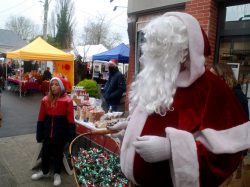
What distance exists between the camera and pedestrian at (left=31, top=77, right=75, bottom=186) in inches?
156

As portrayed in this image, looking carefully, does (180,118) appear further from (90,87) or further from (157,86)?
(90,87)

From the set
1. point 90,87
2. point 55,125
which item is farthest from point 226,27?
point 55,125

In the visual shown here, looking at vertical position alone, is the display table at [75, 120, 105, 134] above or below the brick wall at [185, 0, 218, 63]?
below

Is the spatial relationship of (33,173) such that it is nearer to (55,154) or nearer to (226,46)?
(55,154)

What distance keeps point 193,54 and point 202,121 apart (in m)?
0.35

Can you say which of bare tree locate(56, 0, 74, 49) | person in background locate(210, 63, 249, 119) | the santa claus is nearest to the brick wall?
person in background locate(210, 63, 249, 119)

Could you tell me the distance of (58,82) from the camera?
406 cm

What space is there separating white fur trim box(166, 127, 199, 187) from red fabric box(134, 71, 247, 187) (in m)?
0.04

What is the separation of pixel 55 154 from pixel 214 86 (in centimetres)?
308

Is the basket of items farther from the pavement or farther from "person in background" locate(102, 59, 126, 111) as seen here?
"person in background" locate(102, 59, 126, 111)

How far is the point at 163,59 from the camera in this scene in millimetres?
1604

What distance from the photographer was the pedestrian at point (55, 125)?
3967 millimetres

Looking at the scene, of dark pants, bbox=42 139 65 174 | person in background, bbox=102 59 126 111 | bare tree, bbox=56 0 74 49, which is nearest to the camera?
dark pants, bbox=42 139 65 174

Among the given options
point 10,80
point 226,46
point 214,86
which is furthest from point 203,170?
point 10,80
